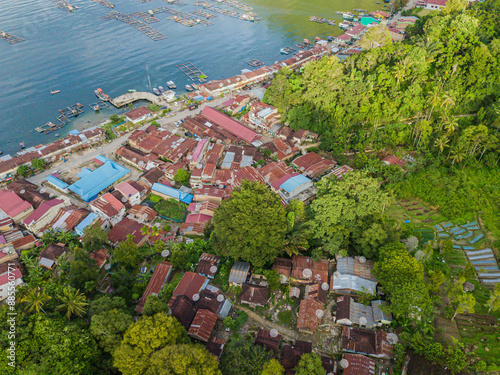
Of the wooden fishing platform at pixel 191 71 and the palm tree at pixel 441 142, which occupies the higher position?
the palm tree at pixel 441 142

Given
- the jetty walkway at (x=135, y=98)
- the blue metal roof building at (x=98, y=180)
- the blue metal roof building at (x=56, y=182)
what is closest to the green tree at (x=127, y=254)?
the blue metal roof building at (x=98, y=180)

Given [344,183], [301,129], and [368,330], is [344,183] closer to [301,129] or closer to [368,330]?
[368,330]

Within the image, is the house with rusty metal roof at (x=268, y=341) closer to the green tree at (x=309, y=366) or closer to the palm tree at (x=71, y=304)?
the green tree at (x=309, y=366)

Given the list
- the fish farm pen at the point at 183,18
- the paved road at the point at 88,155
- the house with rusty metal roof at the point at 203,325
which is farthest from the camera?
the fish farm pen at the point at 183,18

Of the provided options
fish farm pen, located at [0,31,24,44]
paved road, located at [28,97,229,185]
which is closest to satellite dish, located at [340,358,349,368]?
paved road, located at [28,97,229,185]

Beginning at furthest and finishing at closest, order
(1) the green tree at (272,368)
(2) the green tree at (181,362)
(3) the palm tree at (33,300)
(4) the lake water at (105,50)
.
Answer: (4) the lake water at (105,50), (3) the palm tree at (33,300), (1) the green tree at (272,368), (2) the green tree at (181,362)

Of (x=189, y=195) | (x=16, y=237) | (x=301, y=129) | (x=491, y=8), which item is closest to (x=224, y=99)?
(x=301, y=129)

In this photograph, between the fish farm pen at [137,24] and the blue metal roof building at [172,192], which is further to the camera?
the fish farm pen at [137,24]

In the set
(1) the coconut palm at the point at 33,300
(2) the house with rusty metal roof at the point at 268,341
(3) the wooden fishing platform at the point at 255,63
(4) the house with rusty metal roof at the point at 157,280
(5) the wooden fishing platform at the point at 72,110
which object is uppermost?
(1) the coconut palm at the point at 33,300
